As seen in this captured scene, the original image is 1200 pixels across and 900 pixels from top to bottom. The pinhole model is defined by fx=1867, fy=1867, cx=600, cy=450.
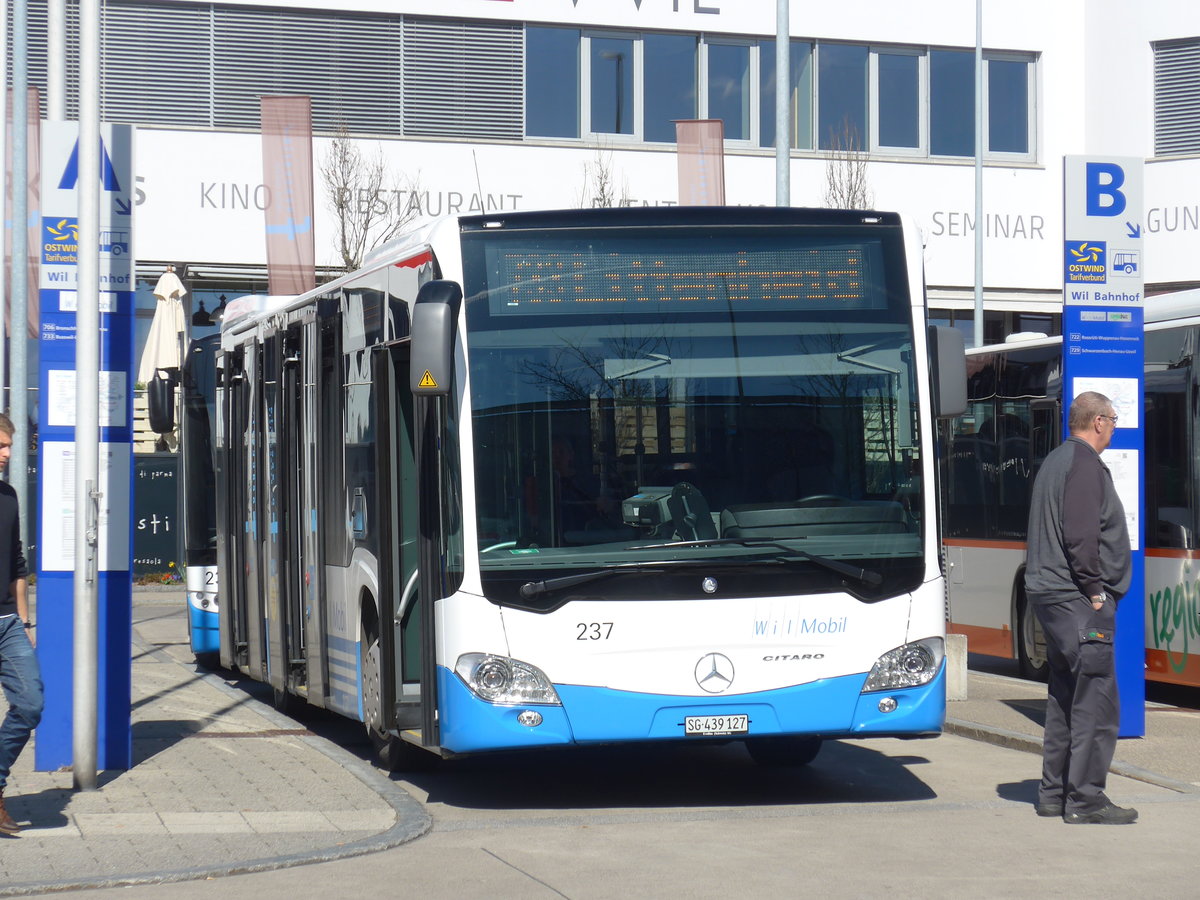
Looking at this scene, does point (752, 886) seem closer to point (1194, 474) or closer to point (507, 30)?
point (1194, 474)

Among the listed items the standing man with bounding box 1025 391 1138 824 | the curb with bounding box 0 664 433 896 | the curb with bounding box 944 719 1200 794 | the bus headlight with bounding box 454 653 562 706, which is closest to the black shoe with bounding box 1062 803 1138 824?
the standing man with bounding box 1025 391 1138 824

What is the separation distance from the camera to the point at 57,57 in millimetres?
10680

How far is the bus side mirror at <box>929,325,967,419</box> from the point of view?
9.16 m

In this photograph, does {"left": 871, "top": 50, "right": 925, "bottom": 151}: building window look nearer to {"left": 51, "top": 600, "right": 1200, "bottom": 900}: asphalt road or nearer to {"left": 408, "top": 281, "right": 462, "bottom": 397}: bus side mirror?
{"left": 51, "top": 600, "right": 1200, "bottom": 900}: asphalt road

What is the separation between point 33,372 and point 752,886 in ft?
81.6

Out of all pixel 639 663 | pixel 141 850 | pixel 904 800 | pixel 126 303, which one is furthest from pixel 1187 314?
pixel 141 850

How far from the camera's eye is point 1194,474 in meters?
13.1

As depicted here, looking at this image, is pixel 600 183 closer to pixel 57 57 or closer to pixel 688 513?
pixel 57 57

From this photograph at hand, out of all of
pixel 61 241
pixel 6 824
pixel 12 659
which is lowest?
pixel 6 824

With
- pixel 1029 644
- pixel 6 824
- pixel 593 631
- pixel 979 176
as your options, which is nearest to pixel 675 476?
pixel 593 631

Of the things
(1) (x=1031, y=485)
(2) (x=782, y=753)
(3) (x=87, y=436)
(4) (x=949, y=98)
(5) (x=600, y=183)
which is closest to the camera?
(3) (x=87, y=436)

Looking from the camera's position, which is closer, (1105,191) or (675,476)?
(675,476)

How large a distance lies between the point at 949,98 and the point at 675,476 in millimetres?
25159

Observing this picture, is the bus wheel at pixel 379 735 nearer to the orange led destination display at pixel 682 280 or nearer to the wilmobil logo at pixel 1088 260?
the orange led destination display at pixel 682 280
